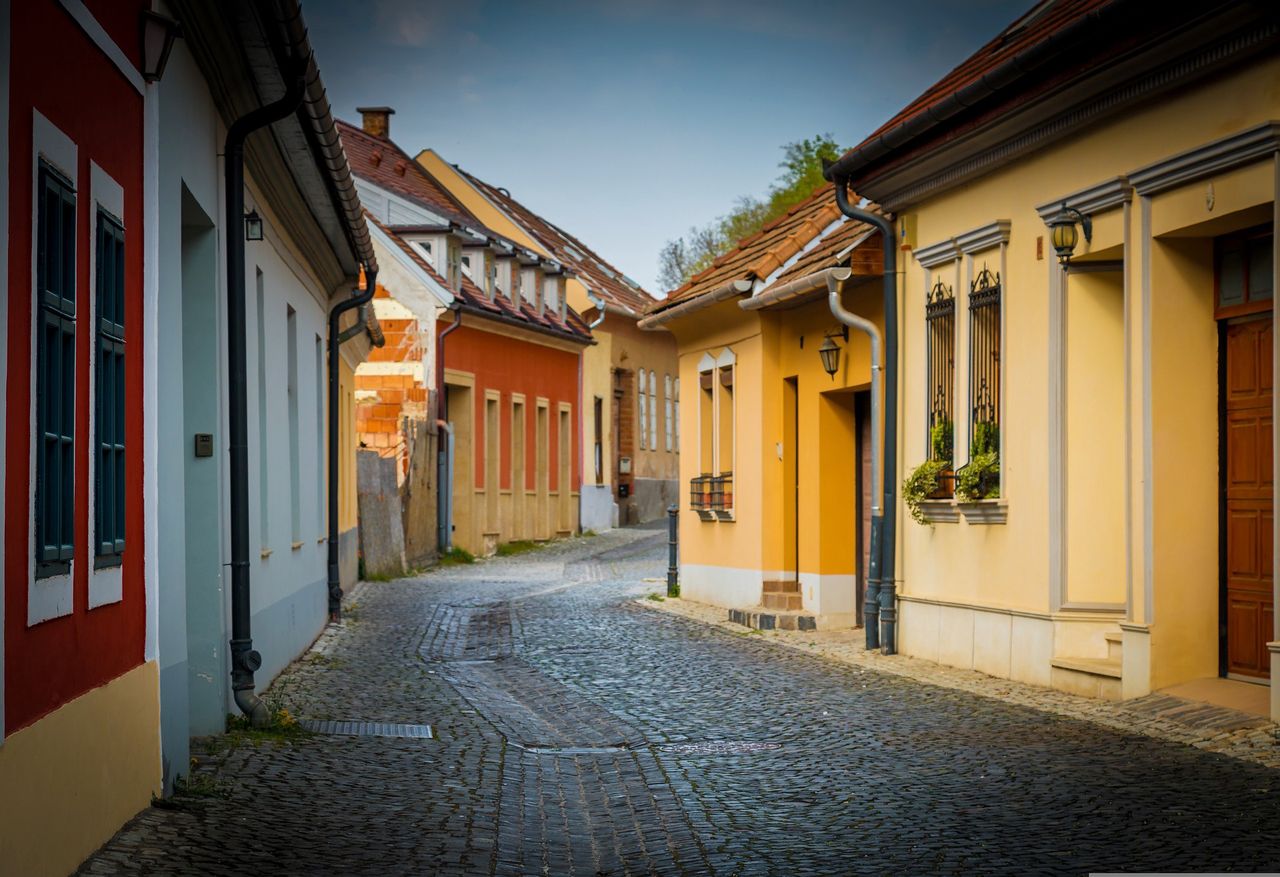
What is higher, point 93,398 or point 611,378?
point 611,378

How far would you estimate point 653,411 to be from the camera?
45344 mm

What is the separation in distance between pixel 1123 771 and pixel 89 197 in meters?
5.31

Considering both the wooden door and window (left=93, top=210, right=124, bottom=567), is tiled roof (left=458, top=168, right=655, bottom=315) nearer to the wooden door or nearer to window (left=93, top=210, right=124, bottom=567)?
the wooden door

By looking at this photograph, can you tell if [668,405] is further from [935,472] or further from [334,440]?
[935,472]

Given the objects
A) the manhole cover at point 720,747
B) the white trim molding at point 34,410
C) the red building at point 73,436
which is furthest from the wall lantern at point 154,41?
the manhole cover at point 720,747

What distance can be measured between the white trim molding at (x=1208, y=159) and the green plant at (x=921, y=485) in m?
3.63

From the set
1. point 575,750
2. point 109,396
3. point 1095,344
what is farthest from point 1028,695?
point 109,396

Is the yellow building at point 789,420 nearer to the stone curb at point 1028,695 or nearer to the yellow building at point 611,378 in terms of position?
the stone curb at point 1028,695

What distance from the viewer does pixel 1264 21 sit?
29.2 ft

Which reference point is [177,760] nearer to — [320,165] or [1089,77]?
[320,165]

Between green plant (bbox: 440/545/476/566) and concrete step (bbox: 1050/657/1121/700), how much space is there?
1962 cm

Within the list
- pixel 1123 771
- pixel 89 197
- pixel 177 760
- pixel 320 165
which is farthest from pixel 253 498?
pixel 1123 771

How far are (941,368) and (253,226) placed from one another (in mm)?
5996

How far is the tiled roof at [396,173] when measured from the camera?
1318 inches
